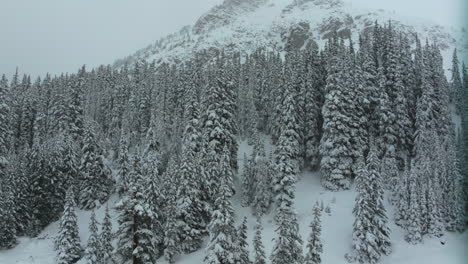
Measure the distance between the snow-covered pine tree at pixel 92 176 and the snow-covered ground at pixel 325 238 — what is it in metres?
1.66

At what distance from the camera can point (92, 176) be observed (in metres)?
66.5

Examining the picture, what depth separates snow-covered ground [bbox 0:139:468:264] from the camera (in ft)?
147

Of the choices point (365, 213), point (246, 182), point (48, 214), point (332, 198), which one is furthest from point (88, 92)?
point (365, 213)

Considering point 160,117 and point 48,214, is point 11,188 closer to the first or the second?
point 48,214

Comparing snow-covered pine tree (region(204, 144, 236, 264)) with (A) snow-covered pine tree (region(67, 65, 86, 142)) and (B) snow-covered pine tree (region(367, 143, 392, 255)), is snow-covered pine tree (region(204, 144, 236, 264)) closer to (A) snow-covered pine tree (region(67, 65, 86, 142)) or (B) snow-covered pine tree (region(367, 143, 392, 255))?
(B) snow-covered pine tree (region(367, 143, 392, 255))

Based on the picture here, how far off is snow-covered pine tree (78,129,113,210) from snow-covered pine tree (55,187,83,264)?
13.6 m

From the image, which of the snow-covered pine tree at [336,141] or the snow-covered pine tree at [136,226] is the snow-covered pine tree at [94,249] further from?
the snow-covered pine tree at [336,141]

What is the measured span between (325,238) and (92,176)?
119 feet

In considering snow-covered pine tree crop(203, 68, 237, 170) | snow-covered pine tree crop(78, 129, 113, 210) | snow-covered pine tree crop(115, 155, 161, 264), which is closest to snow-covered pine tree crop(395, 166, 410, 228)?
snow-covered pine tree crop(203, 68, 237, 170)

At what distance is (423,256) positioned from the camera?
44281mm

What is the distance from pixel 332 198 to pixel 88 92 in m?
81.3

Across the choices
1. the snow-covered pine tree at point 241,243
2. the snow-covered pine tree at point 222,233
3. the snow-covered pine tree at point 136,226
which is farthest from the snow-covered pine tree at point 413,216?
the snow-covered pine tree at point 136,226

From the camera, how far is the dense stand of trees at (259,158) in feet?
148

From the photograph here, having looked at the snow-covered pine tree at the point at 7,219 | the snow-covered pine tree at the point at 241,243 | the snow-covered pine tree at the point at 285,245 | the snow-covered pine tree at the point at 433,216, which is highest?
the snow-covered pine tree at the point at 285,245
